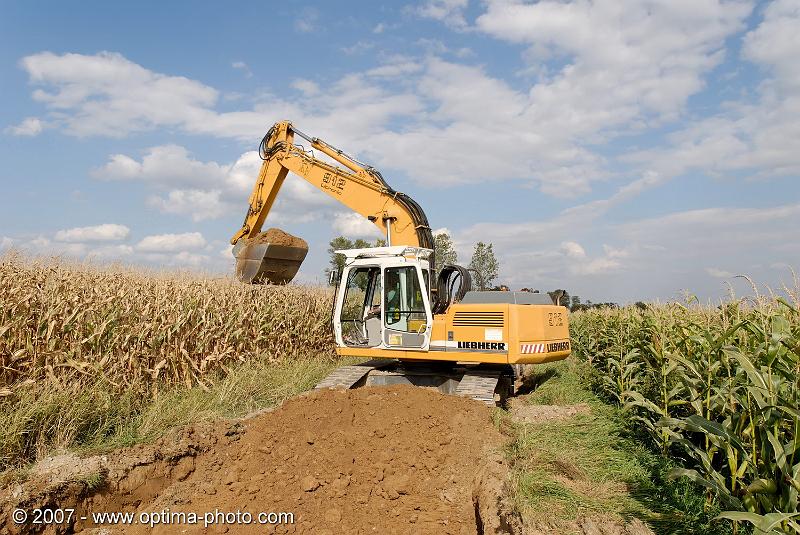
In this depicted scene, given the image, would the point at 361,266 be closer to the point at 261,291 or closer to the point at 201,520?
the point at 261,291

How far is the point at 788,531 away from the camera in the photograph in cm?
336

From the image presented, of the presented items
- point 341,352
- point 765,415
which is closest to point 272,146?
point 341,352

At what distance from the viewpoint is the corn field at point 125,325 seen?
20.6 feet

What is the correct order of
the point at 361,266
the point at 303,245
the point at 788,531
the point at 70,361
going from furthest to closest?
1. the point at 303,245
2. the point at 361,266
3. the point at 70,361
4. the point at 788,531

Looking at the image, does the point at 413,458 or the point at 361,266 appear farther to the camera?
the point at 361,266

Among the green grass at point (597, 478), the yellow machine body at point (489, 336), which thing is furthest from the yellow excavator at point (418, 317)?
the green grass at point (597, 478)

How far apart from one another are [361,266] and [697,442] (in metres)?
5.10

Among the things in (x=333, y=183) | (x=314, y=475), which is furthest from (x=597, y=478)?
(x=333, y=183)

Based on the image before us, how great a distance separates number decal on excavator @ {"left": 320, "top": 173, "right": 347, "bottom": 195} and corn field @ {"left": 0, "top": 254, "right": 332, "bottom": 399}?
242 centimetres

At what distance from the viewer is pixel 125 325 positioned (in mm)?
7406

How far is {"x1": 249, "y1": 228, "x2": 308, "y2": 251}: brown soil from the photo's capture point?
11.7 metres

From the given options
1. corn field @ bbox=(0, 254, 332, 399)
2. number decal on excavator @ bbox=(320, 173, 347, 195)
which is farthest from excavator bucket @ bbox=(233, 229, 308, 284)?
number decal on excavator @ bbox=(320, 173, 347, 195)

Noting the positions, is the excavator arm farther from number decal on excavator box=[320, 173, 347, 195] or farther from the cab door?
the cab door

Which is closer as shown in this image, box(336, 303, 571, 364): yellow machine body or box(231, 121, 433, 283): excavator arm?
box(336, 303, 571, 364): yellow machine body
